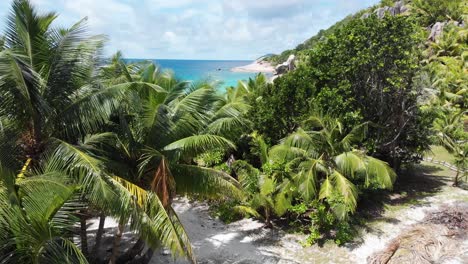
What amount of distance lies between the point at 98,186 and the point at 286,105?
967 centimetres

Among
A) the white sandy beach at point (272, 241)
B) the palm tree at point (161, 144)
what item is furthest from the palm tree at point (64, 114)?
the white sandy beach at point (272, 241)

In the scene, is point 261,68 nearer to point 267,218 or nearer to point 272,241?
point 267,218

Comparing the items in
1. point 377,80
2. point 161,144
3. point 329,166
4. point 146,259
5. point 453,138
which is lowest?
point 146,259

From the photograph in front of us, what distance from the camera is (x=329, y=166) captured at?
38.8 ft

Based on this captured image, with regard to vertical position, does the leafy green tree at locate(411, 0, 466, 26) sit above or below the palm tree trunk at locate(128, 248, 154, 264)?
above

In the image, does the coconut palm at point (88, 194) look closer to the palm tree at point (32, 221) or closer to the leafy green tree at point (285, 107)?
the palm tree at point (32, 221)

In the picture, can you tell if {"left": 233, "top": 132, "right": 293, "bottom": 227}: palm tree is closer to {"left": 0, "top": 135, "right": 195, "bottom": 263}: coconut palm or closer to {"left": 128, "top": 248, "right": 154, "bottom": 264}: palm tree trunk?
{"left": 128, "top": 248, "right": 154, "bottom": 264}: palm tree trunk

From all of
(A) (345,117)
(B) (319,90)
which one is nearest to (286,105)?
(B) (319,90)

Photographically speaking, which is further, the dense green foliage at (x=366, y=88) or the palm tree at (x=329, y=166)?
the dense green foliage at (x=366, y=88)

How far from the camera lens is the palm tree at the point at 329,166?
1084 cm

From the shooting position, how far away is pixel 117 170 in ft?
24.5

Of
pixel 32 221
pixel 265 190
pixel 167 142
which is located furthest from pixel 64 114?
pixel 265 190

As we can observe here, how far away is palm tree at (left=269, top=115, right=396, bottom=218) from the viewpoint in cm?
1084

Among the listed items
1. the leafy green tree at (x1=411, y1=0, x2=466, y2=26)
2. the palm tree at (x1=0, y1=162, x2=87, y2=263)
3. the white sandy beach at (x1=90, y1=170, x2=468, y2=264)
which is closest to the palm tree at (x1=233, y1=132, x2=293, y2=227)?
the white sandy beach at (x1=90, y1=170, x2=468, y2=264)
